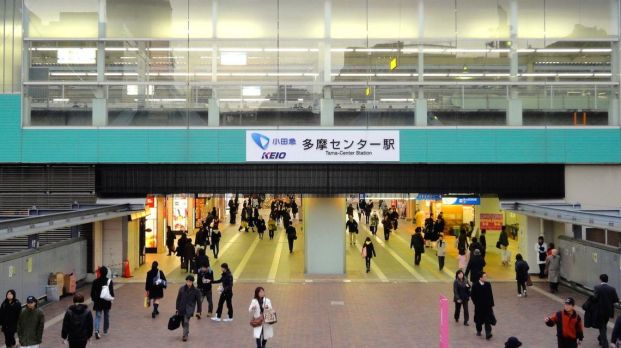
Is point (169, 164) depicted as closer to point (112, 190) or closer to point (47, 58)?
point (112, 190)

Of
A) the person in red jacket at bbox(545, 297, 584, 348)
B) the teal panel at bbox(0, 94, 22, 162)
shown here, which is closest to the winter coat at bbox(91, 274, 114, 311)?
the person in red jacket at bbox(545, 297, 584, 348)

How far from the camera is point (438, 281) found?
20938 millimetres

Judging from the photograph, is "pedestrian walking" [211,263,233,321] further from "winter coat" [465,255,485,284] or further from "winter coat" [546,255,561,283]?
"winter coat" [546,255,561,283]

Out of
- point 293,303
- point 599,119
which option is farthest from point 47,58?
point 599,119

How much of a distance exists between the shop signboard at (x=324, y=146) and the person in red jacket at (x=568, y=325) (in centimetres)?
1144

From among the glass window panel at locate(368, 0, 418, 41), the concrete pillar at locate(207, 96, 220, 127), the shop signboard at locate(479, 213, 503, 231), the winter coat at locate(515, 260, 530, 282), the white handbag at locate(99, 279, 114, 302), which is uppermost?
the glass window panel at locate(368, 0, 418, 41)

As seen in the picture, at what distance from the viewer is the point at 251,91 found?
2205cm

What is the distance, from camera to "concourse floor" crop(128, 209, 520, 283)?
2158 centimetres

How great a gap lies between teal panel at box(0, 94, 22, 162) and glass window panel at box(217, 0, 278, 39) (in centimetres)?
727

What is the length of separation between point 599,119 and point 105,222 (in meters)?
16.9

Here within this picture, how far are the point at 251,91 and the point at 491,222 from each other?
1252cm

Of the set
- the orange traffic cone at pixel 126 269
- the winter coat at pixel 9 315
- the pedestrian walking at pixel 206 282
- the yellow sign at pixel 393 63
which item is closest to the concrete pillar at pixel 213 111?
the orange traffic cone at pixel 126 269

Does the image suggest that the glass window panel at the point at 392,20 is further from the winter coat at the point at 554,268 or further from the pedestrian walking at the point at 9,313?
the pedestrian walking at the point at 9,313

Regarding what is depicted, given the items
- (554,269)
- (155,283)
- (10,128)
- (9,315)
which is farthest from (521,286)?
(10,128)
